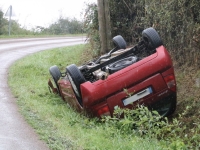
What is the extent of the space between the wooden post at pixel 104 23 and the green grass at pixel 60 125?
88.7 inches

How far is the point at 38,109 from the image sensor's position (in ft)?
28.9

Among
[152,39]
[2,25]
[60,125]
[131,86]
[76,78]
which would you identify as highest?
[152,39]

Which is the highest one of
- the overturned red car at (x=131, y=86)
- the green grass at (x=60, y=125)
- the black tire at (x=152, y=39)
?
the black tire at (x=152, y=39)

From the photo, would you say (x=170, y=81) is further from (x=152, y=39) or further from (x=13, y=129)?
(x=13, y=129)

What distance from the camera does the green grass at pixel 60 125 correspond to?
20.1ft

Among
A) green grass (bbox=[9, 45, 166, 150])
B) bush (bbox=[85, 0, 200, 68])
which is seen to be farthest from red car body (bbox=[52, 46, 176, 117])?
bush (bbox=[85, 0, 200, 68])

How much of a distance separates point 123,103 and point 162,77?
Result: 0.84 metres

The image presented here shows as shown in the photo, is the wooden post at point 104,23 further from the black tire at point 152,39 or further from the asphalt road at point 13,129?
the black tire at point 152,39

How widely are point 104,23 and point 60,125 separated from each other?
6677 millimetres

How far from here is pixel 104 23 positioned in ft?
44.6

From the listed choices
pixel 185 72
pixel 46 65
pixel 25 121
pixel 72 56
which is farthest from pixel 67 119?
A: pixel 72 56

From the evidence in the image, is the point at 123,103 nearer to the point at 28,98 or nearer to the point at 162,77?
the point at 162,77

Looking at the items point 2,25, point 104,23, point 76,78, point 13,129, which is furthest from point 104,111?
point 2,25

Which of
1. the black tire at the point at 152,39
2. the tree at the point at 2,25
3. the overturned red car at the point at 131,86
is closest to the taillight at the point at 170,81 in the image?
the overturned red car at the point at 131,86
